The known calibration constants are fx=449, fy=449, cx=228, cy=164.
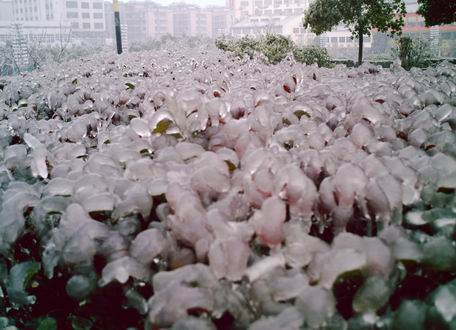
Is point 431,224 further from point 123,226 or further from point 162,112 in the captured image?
point 162,112

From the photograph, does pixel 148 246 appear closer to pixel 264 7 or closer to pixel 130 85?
pixel 130 85

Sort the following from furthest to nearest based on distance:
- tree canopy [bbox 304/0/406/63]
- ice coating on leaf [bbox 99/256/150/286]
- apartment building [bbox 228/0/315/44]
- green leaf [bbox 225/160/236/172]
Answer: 1. apartment building [bbox 228/0/315/44]
2. tree canopy [bbox 304/0/406/63]
3. green leaf [bbox 225/160/236/172]
4. ice coating on leaf [bbox 99/256/150/286]

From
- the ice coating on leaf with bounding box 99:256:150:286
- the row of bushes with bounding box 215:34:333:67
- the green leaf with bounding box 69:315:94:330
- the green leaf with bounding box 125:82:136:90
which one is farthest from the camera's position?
the row of bushes with bounding box 215:34:333:67

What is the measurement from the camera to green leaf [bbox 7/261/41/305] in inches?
55.8

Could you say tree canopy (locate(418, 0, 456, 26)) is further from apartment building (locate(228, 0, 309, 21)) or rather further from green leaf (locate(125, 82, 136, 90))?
apartment building (locate(228, 0, 309, 21))

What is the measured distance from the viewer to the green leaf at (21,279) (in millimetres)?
1418

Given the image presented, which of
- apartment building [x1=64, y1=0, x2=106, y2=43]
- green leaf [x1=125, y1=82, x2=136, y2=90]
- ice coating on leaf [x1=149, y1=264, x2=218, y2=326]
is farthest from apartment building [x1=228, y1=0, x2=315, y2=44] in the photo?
ice coating on leaf [x1=149, y1=264, x2=218, y2=326]

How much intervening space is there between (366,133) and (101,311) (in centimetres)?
118

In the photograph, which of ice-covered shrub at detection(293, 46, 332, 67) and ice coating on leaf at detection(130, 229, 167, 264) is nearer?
ice coating on leaf at detection(130, 229, 167, 264)

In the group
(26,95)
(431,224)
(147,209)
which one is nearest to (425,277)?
(431,224)

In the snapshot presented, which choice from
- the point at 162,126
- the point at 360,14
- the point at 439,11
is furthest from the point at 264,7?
the point at 162,126

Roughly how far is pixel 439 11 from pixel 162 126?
21.0 m

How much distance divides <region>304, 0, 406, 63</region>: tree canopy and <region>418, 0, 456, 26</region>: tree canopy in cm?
131

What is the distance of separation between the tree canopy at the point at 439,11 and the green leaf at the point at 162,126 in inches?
811
